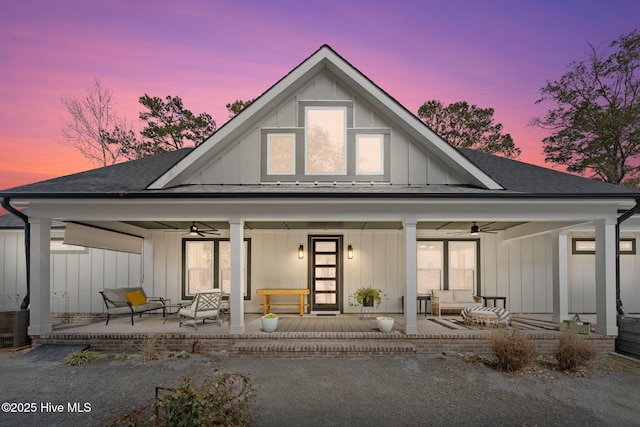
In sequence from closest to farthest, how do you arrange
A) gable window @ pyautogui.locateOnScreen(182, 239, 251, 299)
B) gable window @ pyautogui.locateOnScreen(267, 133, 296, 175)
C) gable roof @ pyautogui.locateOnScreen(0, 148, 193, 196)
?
gable roof @ pyautogui.locateOnScreen(0, 148, 193, 196) < gable window @ pyautogui.locateOnScreen(267, 133, 296, 175) < gable window @ pyautogui.locateOnScreen(182, 239, 251, 299)

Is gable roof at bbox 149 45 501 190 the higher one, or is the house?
gable roof at bbox 149 45 501 190

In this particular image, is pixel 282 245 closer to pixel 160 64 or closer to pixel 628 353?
pixel 628 353

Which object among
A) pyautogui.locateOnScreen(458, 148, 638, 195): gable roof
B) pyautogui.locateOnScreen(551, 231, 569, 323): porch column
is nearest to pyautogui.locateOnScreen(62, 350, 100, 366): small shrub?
pyautogui.locateOnScreen(458, 148, 638, 195): gable roof

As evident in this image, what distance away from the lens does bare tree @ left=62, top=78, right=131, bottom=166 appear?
20.5 meters

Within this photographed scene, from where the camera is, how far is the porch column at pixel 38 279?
8.15 m

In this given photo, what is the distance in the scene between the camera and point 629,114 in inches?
797

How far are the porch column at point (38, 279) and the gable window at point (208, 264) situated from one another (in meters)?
4.01

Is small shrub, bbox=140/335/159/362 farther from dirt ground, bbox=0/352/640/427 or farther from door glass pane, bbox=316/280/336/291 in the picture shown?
door glass pane, bbox=316/280/336/291

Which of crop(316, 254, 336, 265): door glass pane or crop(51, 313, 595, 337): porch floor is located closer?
crop(51, 313, 595, 337): porch floor

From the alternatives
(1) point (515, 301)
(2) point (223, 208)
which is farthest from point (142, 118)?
(1) point (515, 301)

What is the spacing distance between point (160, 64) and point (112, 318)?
11571 millimetres

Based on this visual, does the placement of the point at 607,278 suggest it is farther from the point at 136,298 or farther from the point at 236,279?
the point at 136,298

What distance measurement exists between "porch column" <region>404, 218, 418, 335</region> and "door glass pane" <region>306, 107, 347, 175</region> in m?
2.13

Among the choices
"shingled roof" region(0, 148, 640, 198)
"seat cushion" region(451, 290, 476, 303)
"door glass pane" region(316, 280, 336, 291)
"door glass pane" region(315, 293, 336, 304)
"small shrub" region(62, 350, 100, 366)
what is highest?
"shingled roof" region(0, 148, 640, 198)
